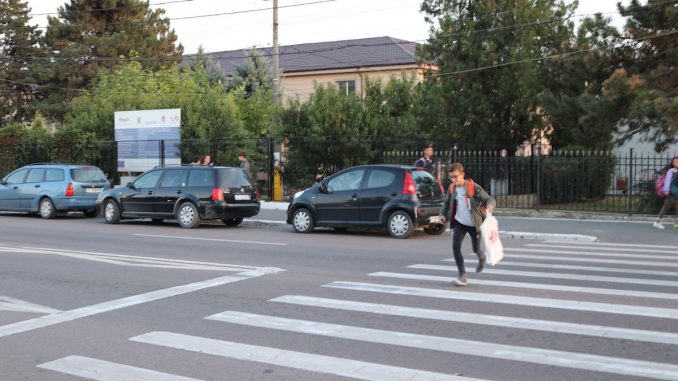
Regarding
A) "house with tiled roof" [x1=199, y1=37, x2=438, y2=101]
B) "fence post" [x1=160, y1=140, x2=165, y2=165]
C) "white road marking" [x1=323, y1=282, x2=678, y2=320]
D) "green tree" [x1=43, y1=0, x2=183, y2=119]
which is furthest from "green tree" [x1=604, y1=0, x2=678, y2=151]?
"green tree" [x1=43, y1=0, x2=183, y2=119]

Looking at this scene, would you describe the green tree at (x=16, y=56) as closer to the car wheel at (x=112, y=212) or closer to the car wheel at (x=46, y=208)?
the car wheel at (x=46, y=208)

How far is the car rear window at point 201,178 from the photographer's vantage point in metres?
17.5

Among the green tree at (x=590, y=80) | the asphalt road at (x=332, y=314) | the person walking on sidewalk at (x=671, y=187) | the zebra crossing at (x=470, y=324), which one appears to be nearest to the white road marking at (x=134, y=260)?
the asphalt road at (x=332, y=314)

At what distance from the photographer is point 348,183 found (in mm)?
15812

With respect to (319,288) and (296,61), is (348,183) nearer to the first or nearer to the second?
(319,288)

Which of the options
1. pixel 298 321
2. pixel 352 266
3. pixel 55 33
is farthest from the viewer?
pixel 55 33

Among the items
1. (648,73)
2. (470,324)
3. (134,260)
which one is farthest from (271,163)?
(470,324)

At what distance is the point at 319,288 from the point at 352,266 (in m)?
2.00

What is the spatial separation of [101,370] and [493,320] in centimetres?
381

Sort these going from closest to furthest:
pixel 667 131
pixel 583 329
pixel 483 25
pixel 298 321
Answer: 1. pixel 583 329
2. pixel 298 321
3. pixel 667 131
4. pixel 483 25

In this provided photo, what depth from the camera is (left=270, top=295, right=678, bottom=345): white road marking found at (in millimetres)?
6473

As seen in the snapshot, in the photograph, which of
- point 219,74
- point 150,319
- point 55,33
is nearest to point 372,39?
point 219,74

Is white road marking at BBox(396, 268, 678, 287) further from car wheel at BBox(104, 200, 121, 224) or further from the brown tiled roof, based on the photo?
the brown tiled roof

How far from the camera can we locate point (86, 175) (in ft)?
70.2
